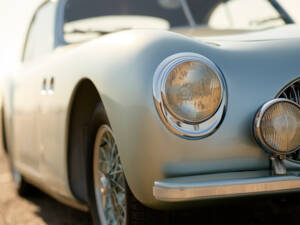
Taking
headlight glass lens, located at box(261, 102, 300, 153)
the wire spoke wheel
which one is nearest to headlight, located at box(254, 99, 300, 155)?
headlight glass lens, located at box(261, 102, 300, 153)

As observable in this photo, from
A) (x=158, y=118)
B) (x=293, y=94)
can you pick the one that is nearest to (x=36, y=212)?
(x=158, y=118)

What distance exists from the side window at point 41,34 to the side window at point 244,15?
1.11m

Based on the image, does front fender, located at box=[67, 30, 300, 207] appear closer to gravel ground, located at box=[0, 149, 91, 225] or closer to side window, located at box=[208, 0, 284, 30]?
gravel ground, located at box=[0, 149, 91, 225]

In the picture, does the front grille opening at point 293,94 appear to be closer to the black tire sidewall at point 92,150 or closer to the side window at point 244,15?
the black tire sidewall at point 92,150

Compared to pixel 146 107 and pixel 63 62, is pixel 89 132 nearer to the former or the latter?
pixel 63 62

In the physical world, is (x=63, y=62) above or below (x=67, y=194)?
above

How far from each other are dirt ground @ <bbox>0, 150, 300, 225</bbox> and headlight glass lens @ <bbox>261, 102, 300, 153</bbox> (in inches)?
18.5

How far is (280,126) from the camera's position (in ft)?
6.43

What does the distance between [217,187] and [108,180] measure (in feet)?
2.65

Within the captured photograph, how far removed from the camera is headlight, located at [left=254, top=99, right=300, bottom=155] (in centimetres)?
195

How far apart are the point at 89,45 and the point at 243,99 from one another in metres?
0.90

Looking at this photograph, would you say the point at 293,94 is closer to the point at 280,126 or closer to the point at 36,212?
the point at 280,126

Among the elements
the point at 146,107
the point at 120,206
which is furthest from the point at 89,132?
the point at 146,107

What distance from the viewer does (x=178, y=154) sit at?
76.2 inches
